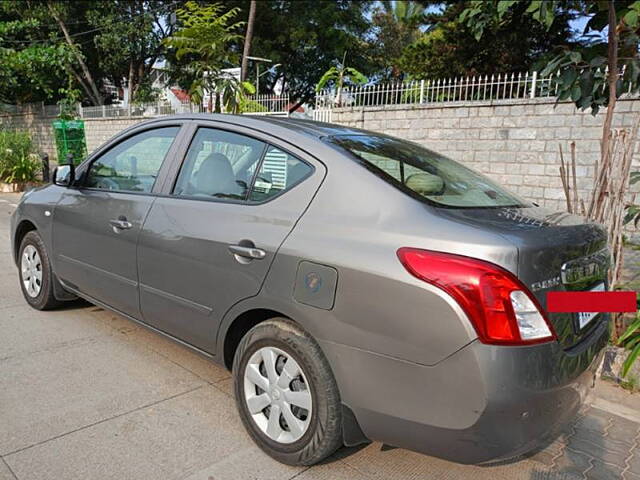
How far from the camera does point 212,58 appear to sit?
36.1 feet

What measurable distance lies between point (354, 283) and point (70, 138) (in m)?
15.8

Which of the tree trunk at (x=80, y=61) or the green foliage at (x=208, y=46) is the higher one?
the tree trunk at (x=80, y=61)

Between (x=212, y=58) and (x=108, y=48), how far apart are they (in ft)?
42.8

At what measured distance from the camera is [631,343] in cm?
341

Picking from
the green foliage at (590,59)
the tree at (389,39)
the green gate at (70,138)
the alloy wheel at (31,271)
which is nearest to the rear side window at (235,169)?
the green foliage at (590,59)

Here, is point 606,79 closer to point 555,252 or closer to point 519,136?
point 555,252

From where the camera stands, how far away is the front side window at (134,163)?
316 centimetres

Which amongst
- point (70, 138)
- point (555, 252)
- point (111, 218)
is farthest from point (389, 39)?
point (555, 252)

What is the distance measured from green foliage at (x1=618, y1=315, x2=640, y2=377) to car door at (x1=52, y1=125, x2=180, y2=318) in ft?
10.3

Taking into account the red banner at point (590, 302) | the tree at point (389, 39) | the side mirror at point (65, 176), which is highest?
the tree at point (389, 39)

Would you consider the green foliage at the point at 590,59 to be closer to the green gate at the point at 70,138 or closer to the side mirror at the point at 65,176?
the side mirror at the point at 65,176

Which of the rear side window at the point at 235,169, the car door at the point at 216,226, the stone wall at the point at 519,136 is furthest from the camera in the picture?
the stone wall at the point at 519,136

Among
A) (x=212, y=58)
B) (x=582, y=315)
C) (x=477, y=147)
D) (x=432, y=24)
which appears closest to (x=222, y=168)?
(x=582, y=315)

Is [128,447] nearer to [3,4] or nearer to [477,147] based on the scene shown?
[477,147]
